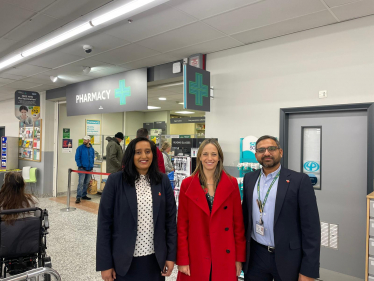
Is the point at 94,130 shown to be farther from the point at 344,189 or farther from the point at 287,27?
the point at 344,189

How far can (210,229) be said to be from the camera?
179 cm

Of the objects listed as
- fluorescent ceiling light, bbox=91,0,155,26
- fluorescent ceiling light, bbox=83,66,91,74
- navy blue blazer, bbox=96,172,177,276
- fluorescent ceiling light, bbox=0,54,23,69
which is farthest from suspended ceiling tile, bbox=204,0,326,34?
fluorescent ceiling light, bbox=0,54,23,69

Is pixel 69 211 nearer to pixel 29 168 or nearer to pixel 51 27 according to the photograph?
pixel 29 168

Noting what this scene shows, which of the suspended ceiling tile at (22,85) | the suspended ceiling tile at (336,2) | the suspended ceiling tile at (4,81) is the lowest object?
the suspended ceiling tile at (22,85)

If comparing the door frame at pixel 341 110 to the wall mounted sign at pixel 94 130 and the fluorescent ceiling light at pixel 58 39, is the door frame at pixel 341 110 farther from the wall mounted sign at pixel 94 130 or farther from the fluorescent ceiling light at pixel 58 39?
the wall mounted sign at pixel 94 130

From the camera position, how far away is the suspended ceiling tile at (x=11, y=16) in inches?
119

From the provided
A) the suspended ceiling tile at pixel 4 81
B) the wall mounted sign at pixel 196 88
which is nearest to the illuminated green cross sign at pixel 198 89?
the wall mounted sign at pixel 196 88

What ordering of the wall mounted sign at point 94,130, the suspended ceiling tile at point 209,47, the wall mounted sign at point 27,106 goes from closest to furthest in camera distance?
1. the suspended ceiling tile at point 209,47
2. the wall mounted sign at point 27,106
3. the wall mounted sign at point 94,130

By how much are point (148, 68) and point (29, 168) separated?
5069 millimetres

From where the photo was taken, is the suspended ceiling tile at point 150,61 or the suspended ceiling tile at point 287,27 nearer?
the suspended ceiling tile at point 287,27

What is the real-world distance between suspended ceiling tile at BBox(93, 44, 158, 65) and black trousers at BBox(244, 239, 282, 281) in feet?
10.8

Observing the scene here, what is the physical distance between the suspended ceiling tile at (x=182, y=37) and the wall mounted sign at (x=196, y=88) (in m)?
0.39

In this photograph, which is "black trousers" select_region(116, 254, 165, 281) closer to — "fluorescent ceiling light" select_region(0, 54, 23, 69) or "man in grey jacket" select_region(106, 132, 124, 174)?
"fluorescent ceiling light" select_region(0, 54, 23, 69)

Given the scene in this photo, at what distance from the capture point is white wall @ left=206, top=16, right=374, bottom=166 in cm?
312
